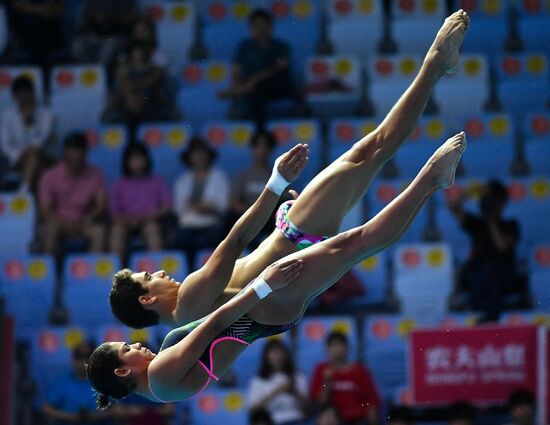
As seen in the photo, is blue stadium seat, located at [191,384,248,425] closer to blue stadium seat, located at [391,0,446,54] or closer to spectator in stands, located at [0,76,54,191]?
spectator in stands, located at [0,76,54,191]

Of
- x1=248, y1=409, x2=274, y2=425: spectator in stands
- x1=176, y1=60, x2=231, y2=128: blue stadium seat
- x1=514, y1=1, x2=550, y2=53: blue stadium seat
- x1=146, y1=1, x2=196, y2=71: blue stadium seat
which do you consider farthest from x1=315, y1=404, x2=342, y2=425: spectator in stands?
x1=514, y1=1, x2=550, y2=53: blue stadium seat

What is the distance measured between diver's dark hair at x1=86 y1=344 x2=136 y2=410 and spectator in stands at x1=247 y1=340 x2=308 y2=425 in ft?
10.9

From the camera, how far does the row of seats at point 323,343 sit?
39.2 feet

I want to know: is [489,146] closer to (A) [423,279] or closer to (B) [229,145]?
(A) [423,279]

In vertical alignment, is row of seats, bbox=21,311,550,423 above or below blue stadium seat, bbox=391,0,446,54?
below

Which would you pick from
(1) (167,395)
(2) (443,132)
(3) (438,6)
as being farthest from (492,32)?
(1) (167,395)

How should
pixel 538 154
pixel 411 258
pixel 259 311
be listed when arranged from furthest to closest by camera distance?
pixel 538 154 → pixel 411 258 → pixel 259 311

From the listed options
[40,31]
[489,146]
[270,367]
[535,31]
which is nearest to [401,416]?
[270,367]

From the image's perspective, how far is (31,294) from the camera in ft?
42.1

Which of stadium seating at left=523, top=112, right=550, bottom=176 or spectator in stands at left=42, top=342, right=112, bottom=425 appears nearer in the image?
spectator in stands at left=42, top=342, right=112, bottom=425

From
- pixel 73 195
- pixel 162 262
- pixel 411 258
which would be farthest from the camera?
pixel 73 195

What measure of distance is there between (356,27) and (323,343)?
3818mm

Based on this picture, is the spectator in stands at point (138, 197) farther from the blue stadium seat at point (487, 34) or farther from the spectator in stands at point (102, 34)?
the blue stadium seat at point (487, 34)

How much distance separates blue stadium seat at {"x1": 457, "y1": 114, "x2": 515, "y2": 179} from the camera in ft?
44.2
